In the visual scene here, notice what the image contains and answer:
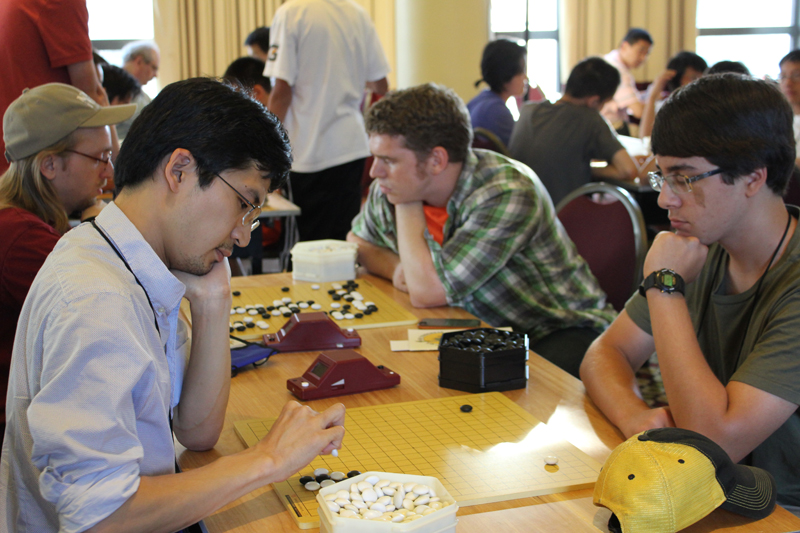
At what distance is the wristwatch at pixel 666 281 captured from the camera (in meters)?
1.43

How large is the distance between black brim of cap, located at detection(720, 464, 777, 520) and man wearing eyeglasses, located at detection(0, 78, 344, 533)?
55cm

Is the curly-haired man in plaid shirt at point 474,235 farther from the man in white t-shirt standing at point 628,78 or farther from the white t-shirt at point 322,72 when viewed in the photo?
the man in white t-shirt standing at point 628,78

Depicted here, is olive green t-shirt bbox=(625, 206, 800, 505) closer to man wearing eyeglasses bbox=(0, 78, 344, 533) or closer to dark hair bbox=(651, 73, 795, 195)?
dark hair bbox=(651, 73, 795, 195)

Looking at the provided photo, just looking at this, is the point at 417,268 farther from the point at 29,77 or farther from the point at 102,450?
the point at 29,77

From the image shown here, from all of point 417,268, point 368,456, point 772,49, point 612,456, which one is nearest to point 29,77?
point 417,268

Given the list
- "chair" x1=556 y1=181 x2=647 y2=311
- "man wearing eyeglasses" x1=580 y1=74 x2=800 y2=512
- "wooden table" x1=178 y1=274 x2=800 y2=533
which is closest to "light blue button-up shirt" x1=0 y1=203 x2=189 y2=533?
"wooden table" x1=178 y1=274 x2=800 y2=533

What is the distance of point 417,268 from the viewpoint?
2123mm

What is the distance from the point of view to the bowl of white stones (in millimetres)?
910

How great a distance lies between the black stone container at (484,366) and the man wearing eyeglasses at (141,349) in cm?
42

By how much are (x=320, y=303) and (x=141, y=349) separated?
118cm

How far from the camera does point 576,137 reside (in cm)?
400

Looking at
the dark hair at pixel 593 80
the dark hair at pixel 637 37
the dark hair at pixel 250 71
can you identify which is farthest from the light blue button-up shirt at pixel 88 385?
the dark hair at pixel 637 37

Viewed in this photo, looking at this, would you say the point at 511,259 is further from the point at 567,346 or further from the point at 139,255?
the point at 139,255

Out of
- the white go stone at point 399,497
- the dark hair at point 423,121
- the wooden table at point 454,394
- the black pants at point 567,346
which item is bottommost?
the black pants at point 567,346
